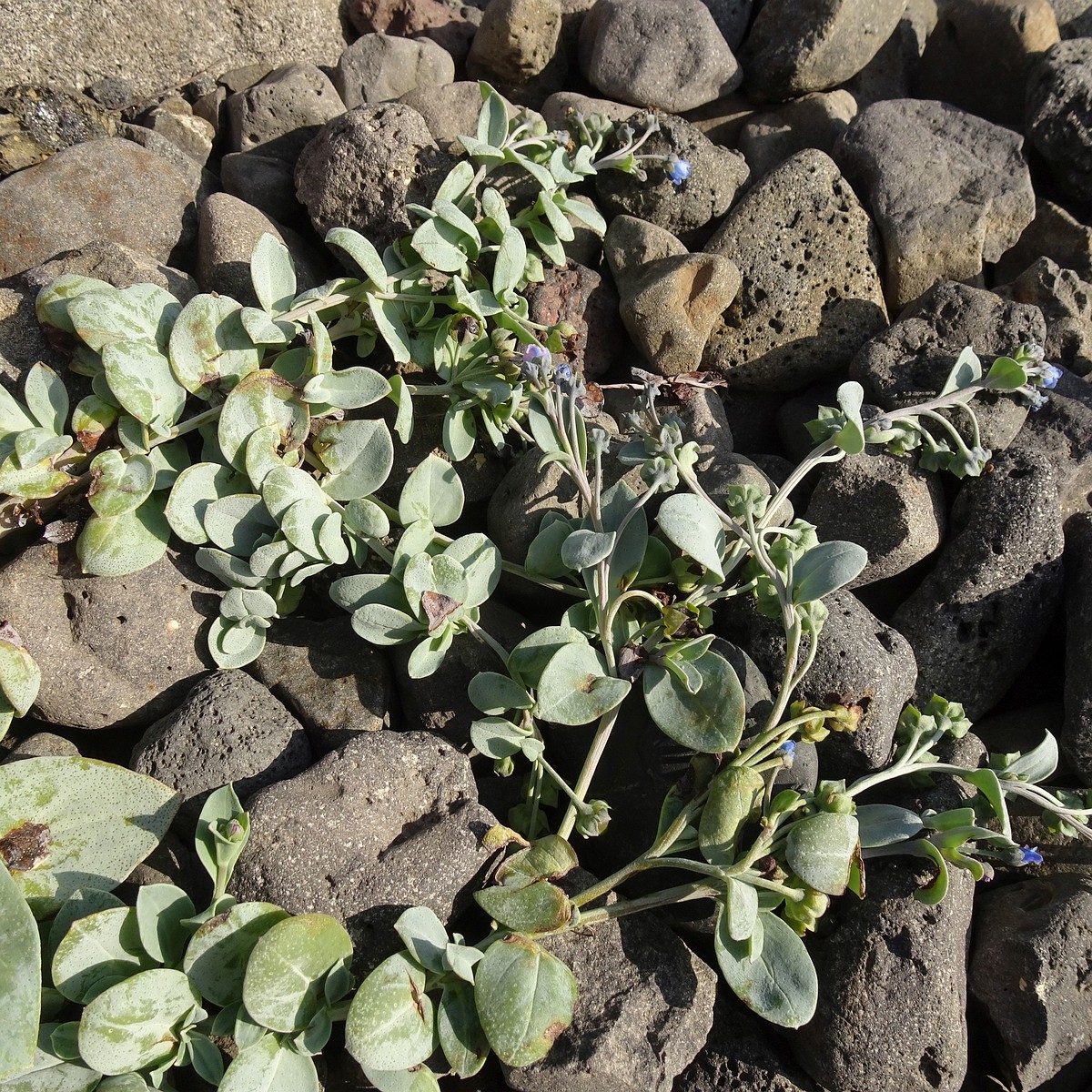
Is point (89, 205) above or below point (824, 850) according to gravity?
above

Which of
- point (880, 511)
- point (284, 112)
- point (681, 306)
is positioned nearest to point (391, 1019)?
point (880, 511)

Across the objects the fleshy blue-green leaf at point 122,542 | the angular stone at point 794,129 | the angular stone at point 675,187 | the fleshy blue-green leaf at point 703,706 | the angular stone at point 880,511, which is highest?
the angular stone at point 794,129

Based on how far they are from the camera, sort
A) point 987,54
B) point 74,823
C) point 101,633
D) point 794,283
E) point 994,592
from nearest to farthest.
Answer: point 74,823, point 101,633, point 994,592, point 794,283, point 987,54

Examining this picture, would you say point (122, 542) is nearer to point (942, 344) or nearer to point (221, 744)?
point (221, 744)

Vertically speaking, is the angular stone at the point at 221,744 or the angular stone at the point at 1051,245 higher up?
the angular stone at the point at 1051,245

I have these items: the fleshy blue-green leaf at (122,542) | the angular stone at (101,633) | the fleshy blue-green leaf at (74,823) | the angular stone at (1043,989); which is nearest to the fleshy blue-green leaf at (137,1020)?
the fleshy blue-green leaf at (74,823)

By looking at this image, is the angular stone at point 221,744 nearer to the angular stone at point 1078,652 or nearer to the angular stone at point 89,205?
the angular stone at point 89,205

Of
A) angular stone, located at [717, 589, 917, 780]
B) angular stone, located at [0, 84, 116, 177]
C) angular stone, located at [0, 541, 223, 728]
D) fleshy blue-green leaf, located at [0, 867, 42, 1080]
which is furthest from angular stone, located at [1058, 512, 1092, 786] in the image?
angular stone, located at [0, 84, 116, 177]

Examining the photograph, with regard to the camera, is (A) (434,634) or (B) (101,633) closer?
(A) (434,634)

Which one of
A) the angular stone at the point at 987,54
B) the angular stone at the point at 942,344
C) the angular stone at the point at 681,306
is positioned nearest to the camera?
the angular stone at the point at 942,344
